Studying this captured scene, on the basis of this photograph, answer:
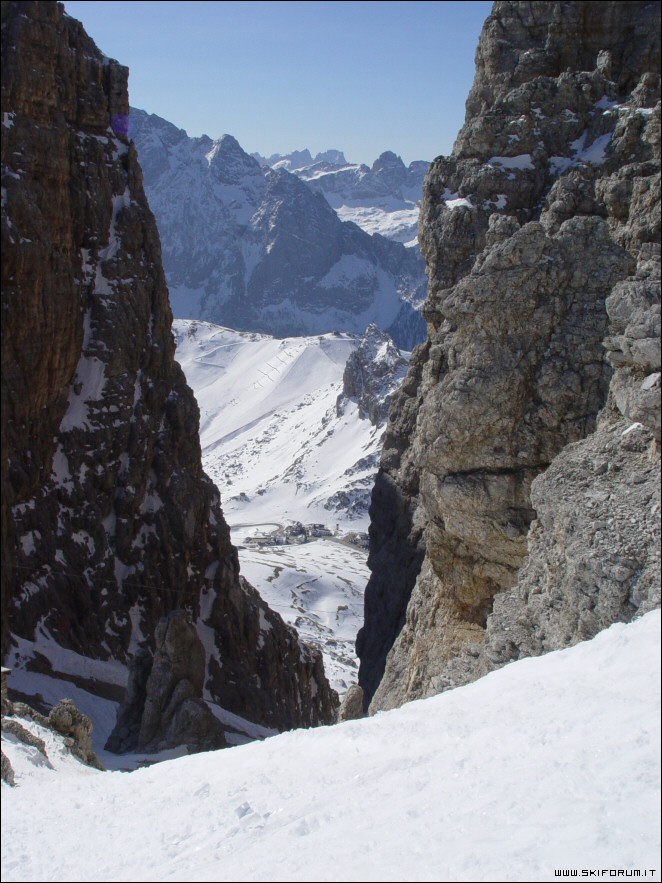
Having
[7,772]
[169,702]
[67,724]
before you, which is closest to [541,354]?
[7,772]

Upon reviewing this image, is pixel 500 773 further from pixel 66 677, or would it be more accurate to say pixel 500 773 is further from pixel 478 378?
pixel 66 677

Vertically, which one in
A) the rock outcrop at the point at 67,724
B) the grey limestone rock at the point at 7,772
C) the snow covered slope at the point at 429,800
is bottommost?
the rock outcrop at the point at 67,724

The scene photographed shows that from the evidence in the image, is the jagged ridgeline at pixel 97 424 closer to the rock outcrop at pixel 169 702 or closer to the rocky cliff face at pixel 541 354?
the rock outcrop at pixel 169 702

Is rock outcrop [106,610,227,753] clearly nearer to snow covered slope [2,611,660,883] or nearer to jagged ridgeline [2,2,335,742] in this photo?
jagged ridgeline [2,2,335,742]

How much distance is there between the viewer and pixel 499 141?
34188 mm

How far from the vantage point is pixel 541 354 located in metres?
24.5

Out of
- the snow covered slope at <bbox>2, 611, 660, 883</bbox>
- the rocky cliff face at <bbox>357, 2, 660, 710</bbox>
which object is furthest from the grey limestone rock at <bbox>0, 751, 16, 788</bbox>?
the rocky cliff face at <bbox>357, 2, 660, 710</bbox>

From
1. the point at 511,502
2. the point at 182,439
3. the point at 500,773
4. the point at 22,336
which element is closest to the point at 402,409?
the point at 182,439

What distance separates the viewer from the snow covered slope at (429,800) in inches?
454

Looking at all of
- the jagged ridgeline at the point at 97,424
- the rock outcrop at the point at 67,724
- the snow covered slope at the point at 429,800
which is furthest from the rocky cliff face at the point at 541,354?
the jagged ridgeline at the point at 97,424

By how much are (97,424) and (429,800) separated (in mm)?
46914

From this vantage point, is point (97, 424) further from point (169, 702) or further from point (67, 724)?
point (67, 724)

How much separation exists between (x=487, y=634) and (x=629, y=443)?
580cm

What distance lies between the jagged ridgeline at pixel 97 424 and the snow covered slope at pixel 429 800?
26.4m
